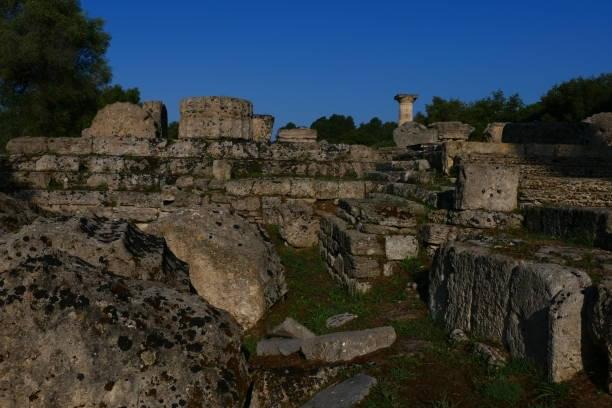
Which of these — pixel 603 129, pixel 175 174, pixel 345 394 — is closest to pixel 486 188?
pixel 345 394

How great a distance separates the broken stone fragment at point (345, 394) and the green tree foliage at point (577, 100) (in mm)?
38230

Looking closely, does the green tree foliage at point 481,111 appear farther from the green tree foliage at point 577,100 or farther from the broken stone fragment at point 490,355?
the broken stone fragment at point 490,355

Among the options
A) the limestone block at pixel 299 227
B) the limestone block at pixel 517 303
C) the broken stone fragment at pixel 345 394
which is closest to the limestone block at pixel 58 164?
the limestone block at pixel 299 227

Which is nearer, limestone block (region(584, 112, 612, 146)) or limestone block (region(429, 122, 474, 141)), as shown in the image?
limestone block (region(584, 112, 612, 146))

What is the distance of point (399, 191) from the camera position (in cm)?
953

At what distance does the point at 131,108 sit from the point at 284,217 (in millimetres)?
4714

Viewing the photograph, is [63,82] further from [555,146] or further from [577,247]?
[577,247]

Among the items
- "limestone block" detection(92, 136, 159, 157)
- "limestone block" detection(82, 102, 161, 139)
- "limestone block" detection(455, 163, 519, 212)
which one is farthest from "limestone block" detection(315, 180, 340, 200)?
"limestone block" detection(82, 102, 161, 139)

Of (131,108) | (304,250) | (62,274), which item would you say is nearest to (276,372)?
(62,274)

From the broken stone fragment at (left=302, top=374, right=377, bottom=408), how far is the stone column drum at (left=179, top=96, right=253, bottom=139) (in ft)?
25.7

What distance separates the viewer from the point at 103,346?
347 centimetres

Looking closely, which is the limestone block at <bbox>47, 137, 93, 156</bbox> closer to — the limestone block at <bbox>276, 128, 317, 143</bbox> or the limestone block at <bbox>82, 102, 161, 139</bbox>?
the limestone block at <bbox>82, 102, 161, 139</bbox>

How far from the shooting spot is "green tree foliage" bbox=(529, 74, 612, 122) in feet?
123

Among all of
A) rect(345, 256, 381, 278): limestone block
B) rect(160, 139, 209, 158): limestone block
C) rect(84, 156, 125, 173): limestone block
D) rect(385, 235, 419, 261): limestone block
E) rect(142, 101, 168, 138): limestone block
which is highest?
rect(142, 101, 168, 138): limestone block
